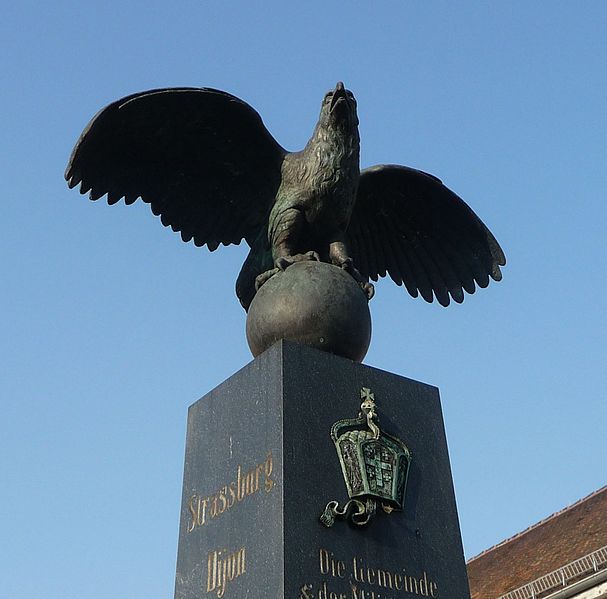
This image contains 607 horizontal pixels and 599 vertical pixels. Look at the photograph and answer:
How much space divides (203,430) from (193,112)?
2.57m

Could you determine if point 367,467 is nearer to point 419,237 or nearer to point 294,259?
point 294,259

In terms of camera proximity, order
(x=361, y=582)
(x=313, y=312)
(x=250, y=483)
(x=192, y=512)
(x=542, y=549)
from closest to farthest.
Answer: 1. (x=361, y=582)
2. (x=250, y=483)
3. (x=192, y=512)
4. (x=313, y=312)
5. (x=542, y=549)

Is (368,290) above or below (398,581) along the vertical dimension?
above

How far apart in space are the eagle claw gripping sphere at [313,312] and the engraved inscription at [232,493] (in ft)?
3.21

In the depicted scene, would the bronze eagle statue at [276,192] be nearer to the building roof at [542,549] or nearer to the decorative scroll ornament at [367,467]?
the decorative scroll ornament at [367,467]

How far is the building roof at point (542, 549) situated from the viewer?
21.6 m

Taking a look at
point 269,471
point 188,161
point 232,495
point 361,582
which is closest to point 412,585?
point 361,582

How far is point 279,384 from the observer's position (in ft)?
19.0

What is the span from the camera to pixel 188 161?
7652 mm

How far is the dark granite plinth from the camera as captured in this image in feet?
17.2

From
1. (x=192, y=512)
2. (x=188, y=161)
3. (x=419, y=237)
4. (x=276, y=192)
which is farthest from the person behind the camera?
(x=419, y=237)

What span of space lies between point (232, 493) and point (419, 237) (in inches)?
128

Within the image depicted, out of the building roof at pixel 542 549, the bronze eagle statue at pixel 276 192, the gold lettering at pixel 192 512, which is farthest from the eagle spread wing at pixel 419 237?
the building roof at pixel 542 549

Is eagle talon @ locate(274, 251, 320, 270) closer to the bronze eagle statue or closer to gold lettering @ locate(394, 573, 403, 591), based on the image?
the bronze eagle statue
